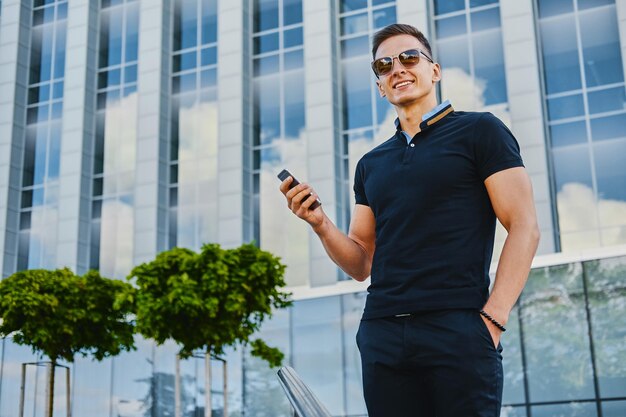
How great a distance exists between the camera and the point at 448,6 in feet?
76.5

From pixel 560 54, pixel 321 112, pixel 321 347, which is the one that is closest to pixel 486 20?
pixel 560 54

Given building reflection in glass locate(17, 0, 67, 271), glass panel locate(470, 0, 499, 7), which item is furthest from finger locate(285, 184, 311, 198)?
building reflection in glass locate(17, 0, 67, 271)

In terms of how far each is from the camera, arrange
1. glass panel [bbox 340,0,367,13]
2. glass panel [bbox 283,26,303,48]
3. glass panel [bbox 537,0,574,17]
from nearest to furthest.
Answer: glass panel [bbox 537,0,574,17], glass panel [bbox 340,0,367,13], glass panel [bbox 283,26,303,48]

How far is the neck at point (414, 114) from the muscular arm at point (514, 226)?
32 centimetres

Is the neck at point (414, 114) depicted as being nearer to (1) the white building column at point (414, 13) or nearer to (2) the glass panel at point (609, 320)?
(2) the glass panel at point (609, 320)

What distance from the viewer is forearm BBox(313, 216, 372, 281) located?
101 inches

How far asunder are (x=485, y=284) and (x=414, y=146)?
1.55 ft

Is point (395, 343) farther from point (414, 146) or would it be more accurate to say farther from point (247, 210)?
point (247, 210)

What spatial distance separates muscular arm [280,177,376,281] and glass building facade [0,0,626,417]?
18237 mm

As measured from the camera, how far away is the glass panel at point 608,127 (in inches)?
805

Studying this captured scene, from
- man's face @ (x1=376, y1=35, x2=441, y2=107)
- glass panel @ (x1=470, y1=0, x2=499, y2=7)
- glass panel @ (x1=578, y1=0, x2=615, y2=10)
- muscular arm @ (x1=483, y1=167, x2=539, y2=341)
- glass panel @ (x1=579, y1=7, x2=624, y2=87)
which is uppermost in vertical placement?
glass panel @ (x1=470, y1=0, x2=499, y2=7)

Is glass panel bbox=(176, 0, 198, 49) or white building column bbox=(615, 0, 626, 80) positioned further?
glass panel bbox=(176, 0, 198, 49)

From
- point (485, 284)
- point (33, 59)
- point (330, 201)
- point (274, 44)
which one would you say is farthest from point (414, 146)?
point (33, 59)

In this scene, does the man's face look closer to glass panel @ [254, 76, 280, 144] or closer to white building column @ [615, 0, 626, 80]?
white building column @ [615, 0, 626, 80]
